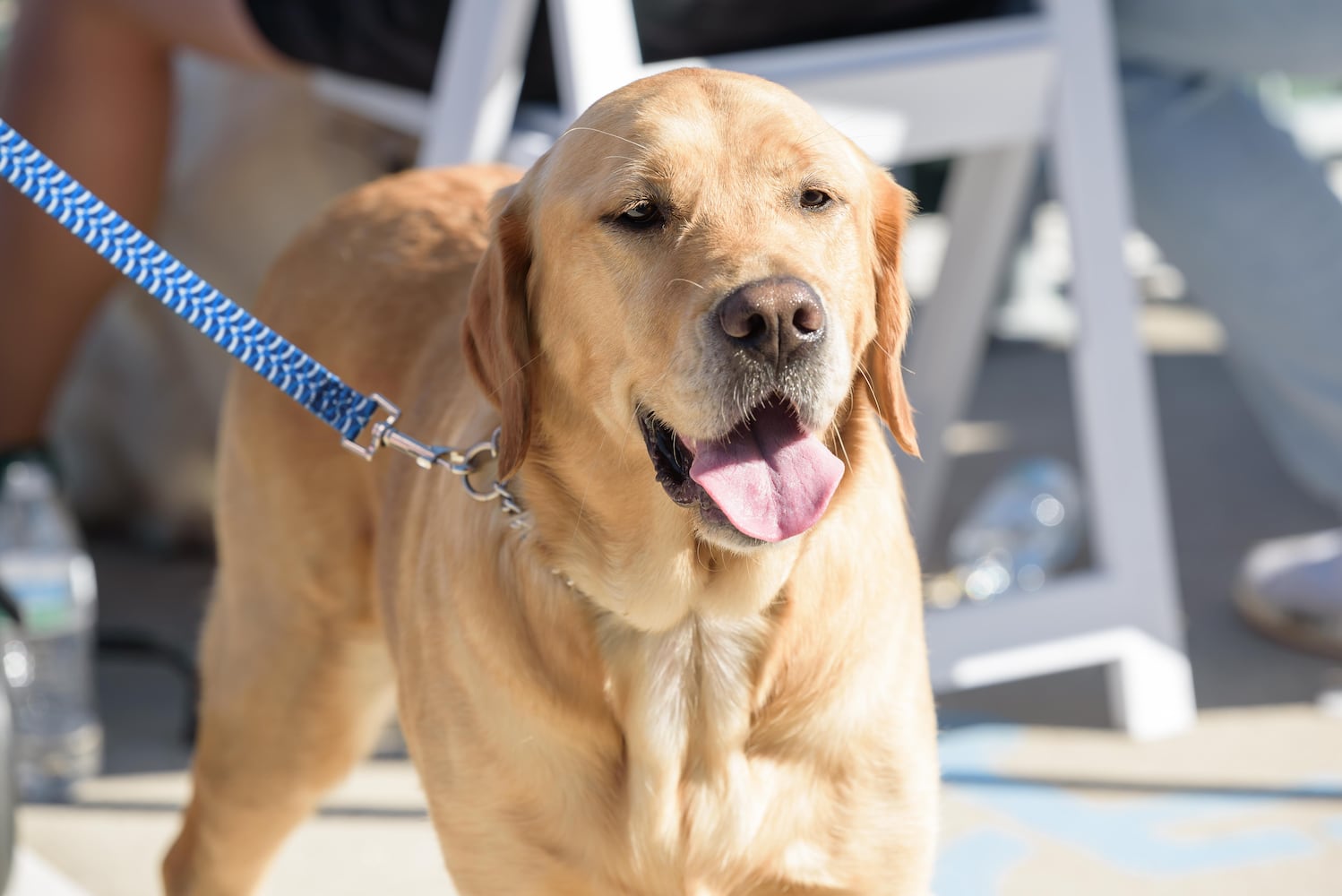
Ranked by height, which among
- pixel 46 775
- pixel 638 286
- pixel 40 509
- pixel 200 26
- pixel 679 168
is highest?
pixel 200 26

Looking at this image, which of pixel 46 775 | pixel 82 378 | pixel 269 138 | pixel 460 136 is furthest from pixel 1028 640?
pixel 82 378

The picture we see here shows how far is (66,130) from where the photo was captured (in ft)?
11.6

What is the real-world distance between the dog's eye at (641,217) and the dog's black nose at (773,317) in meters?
0.21

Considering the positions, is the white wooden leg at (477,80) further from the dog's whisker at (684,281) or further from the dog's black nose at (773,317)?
the dog's black nose at (773,317)

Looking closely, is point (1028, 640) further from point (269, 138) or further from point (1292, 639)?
point (269, 138)

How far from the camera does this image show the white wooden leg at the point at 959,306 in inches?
152

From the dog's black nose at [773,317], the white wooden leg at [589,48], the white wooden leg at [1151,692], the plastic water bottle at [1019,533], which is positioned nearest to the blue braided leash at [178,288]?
the dog's black nose at [773,317]

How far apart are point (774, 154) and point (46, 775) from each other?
94.9 inches

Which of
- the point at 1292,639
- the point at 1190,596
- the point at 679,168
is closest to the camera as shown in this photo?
the point at 679,168

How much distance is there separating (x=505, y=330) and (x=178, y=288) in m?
0.50

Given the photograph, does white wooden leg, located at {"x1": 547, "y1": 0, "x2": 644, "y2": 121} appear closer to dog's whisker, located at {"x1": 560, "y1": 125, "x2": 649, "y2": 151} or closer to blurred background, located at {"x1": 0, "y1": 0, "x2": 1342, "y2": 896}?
blurred background, located at {"x1": 0, "y1": 0, "x2": 1342, "y2": 896}

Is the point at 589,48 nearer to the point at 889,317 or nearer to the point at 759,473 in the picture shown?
the point at 889,317

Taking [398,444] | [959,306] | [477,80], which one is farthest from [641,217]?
[959,306]

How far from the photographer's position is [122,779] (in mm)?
3309
